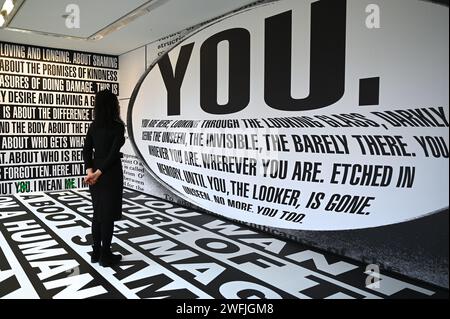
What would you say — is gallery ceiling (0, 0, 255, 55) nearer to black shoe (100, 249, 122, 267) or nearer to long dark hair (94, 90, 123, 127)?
long dark hair (94, 90, 123, 127)

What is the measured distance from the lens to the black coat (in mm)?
2822

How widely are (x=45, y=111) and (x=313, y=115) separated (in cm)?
477

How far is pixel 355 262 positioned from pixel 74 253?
242cm

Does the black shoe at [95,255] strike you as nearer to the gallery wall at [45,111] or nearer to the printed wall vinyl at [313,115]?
the printed wall vinyl at [313,115]

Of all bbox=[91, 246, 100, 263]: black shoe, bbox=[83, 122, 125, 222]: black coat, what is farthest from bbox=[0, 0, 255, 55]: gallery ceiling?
bbox=[91, 246, 100, 263]: black shoe

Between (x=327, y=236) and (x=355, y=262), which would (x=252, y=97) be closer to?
(x=327, y=236)

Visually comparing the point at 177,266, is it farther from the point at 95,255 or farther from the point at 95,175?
the point at 95,175

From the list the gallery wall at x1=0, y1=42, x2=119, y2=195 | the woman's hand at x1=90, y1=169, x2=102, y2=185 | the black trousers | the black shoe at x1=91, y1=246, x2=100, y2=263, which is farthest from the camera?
the gallery wall at x1=0, y1=42, x2=119, y2=195

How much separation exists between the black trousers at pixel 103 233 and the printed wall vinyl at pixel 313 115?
5.36ft

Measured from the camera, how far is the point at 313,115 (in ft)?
11.0

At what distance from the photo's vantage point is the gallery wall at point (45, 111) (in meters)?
5.91

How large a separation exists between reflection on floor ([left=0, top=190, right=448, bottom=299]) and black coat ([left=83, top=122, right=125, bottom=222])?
0.47m

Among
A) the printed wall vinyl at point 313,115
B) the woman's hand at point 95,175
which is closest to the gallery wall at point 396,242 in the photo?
the printed wall vinyl at point 313,115

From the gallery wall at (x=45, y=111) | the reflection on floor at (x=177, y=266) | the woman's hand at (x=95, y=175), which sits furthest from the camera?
the gallery wall at (x=45, y=111)
